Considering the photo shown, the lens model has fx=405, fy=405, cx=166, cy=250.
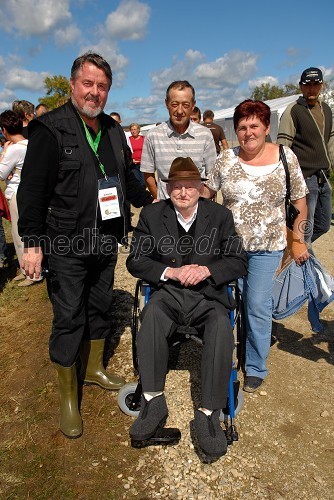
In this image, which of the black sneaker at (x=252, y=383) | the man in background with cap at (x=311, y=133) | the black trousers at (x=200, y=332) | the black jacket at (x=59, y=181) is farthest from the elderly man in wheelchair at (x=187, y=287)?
the man in background with cap at (x=311, y=133)

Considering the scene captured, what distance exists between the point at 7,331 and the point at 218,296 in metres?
2.58

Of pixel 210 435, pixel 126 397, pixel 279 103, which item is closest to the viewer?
pixel 210 435

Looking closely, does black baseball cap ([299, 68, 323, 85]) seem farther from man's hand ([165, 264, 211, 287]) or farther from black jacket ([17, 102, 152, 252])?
man's hand ([165, 264, 211, 287])

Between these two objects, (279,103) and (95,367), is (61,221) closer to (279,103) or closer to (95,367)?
(95,367)

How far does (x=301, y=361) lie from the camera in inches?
136

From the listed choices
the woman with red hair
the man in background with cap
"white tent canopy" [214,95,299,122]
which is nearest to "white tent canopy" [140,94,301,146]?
"white tent canopy" [214,95,299,122]

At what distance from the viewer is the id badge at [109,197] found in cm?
261

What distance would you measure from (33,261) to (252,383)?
1.85m

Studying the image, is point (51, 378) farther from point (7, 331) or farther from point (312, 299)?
point (312, 299)

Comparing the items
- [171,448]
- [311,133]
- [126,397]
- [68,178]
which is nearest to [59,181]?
[68,178]

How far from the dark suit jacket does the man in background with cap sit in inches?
49.9

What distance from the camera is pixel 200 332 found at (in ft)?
8.50

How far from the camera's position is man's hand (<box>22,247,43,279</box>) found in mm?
2404

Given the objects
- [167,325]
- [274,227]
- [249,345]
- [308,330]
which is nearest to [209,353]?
[167,325]
